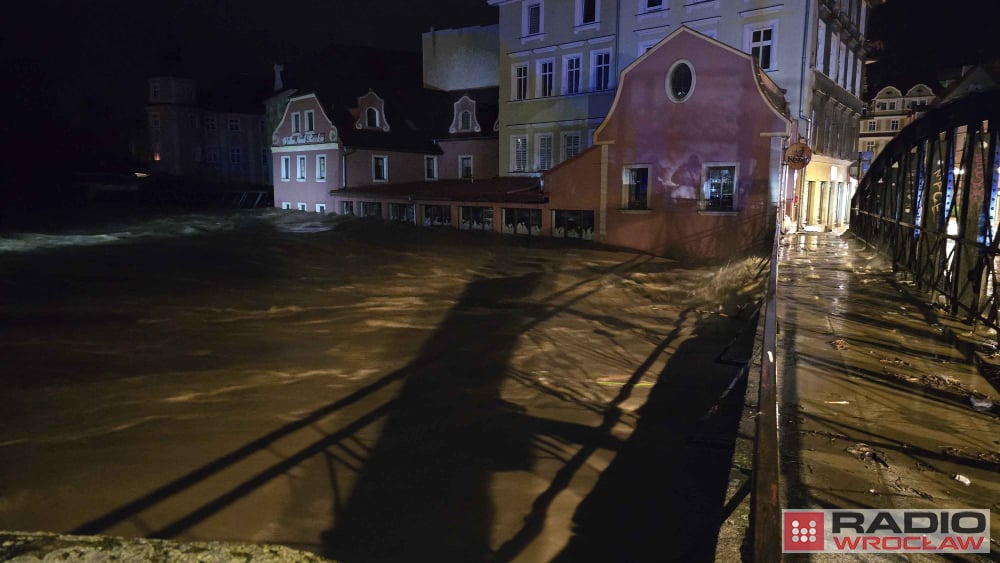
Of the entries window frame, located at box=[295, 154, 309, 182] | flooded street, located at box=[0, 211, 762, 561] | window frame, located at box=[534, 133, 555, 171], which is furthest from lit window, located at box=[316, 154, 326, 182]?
flooded street, located at box=[0, 211, 762, 561]

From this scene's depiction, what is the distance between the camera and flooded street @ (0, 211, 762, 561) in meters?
6.68

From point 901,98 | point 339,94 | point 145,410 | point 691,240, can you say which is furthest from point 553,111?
point 901,98

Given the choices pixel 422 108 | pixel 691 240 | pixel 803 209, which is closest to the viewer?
pixel 691 240

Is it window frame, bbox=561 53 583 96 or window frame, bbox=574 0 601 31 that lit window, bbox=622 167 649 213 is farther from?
window frame, bbox=574 0 601 31

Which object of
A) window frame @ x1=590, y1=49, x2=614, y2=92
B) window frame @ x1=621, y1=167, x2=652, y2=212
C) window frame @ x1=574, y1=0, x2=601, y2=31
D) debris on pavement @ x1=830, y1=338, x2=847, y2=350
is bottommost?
debris on pavement @ x1=830, y1=338, x2=847, y2=350

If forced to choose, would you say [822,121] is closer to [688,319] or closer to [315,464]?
[688,319]

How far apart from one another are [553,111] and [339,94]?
16.5 meters

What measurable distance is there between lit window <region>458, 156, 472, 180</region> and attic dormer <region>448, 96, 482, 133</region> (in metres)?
1.89

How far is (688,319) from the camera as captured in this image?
17.1m

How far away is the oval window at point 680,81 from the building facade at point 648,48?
3336 millimetres

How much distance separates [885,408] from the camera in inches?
244

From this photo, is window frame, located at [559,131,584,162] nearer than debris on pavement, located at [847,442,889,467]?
No

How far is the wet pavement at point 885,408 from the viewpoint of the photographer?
4.58 m

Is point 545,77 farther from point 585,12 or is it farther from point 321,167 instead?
point 321,167
